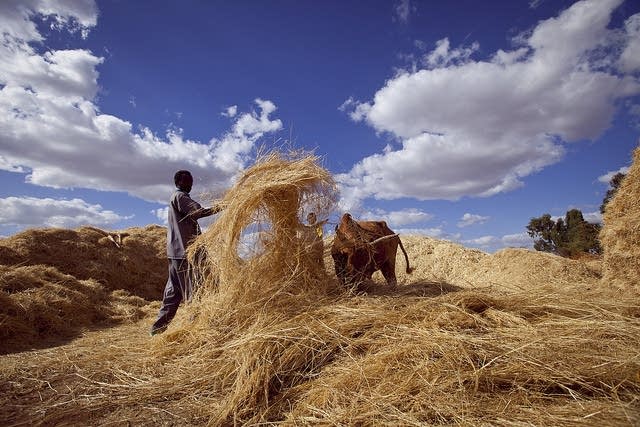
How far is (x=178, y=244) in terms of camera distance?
187 inches

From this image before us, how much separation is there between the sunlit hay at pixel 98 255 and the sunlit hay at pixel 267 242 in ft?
19.5

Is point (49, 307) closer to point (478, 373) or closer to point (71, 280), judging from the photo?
point (71, 280)

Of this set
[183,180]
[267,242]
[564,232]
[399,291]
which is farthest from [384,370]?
[564,232]

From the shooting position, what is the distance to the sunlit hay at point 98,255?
27.4 ft

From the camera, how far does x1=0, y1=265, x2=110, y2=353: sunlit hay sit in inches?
217

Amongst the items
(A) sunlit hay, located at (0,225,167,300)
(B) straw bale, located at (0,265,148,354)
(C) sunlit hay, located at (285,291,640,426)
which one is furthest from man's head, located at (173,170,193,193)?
(A) sunlit hay, located at (0,225,167,300)

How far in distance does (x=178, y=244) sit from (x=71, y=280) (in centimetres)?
427

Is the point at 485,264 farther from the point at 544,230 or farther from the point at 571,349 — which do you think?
the point at 544,230

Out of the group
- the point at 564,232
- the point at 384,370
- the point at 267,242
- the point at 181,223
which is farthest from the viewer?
the point at 564,232

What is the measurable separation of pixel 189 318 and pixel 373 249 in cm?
283

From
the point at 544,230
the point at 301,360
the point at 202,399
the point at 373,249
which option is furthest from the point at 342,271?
the point at 544,230

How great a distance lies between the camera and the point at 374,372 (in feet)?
8.43

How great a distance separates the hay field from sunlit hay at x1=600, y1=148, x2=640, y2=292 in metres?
1.75

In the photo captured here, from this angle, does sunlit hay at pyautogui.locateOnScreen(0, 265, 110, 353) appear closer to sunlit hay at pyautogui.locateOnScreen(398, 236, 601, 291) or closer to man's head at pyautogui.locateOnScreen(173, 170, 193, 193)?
man's head at pyautogui.locateOnScreen(173, 170, 193, 193)
